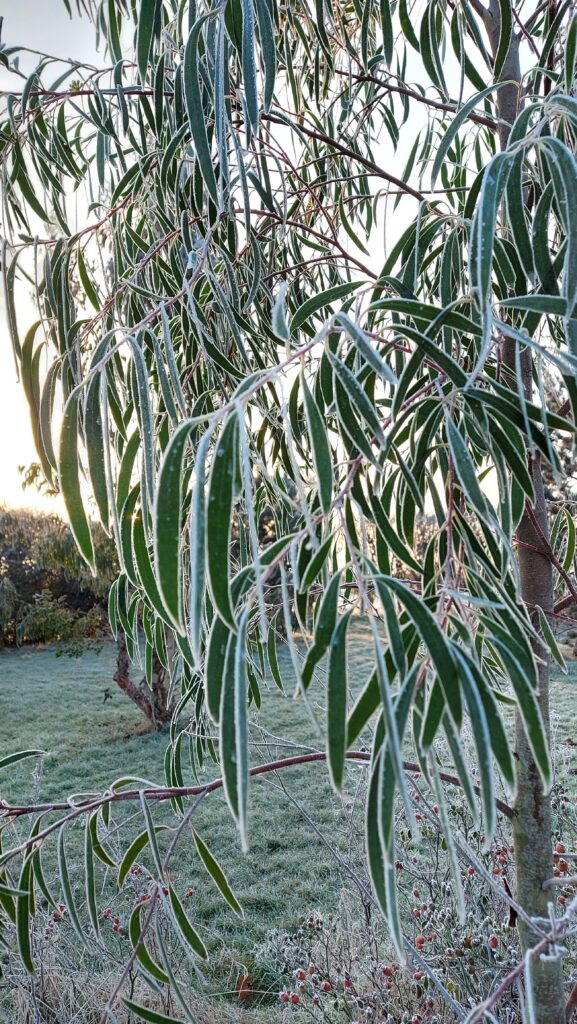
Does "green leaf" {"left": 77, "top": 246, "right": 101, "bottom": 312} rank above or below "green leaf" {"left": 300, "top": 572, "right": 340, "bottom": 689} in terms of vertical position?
above

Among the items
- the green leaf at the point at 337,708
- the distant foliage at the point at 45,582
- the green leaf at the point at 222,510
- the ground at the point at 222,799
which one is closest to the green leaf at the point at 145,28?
the green leaf at the point at 222,510

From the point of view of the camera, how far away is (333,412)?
76 cm

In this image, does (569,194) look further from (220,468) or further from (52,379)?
(52,379)

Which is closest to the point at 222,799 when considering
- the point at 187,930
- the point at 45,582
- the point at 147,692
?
the point at 147,692

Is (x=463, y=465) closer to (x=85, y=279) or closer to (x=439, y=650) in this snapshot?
(x=439, y=650)

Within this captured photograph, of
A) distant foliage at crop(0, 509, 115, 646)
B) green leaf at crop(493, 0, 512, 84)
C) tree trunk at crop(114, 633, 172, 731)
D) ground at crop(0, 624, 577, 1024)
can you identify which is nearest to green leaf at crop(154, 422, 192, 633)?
ground at crop(0, 624, 577, 1024)

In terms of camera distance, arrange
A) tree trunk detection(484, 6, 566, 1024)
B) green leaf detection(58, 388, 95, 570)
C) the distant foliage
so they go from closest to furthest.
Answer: green leaf detection(58, 388, 95, 570) < tree trunk detection(484, 6, 566, 1024) < the distant foliage

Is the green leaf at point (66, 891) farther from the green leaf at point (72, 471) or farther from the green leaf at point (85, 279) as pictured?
the green leaf at point (85, 279)

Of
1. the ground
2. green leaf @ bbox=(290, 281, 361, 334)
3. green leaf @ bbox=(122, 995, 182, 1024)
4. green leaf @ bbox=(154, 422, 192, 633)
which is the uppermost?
green leaf @ bbox=(290, 281, 361, 334)

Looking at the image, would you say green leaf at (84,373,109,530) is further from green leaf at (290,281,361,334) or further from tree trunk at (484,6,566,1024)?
tree trunk at (484,6,566,1024)

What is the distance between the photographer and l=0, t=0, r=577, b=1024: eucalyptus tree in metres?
0.42

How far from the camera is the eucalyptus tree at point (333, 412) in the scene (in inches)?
16.7

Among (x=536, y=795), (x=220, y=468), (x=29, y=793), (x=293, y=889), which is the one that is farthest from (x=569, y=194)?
(x=29, y=793)

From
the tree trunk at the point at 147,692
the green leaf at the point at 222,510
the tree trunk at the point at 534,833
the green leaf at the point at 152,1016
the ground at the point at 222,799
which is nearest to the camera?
the green leaf at the point at 222,510
